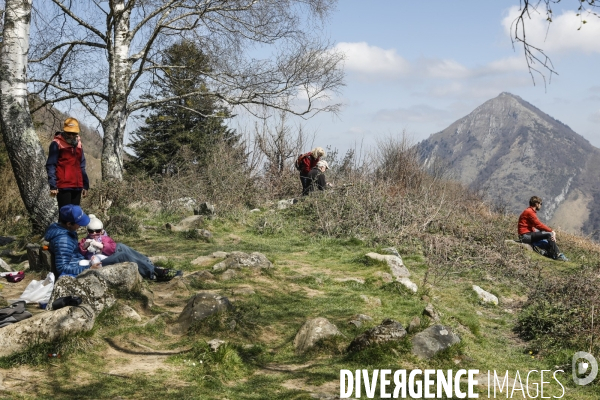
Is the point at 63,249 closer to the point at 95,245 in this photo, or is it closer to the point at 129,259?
the point at 95,245

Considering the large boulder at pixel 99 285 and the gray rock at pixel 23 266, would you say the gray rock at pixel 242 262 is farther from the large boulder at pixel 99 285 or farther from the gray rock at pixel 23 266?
the gray rock at pixel 23 266

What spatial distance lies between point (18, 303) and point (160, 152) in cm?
1950

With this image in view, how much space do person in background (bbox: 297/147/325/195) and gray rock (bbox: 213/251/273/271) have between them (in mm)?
6023

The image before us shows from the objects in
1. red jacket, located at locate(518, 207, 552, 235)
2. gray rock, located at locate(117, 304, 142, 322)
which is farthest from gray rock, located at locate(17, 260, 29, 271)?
red jacket, located at locate(518, 207, 552, 235)

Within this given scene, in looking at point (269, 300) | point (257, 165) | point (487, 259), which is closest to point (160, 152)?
point (257, 165)

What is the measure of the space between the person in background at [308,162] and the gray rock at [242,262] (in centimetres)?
602

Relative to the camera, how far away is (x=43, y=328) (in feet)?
16.2

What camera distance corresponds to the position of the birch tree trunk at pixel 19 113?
30.7 ft

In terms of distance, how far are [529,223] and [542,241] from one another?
483 millimetres

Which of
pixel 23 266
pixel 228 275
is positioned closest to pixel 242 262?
pixel 228 275

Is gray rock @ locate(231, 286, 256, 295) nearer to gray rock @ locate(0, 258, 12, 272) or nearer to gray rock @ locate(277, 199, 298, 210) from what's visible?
gray rock @ locate(0, 258, 12, 272)

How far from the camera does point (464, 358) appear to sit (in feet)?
17.7

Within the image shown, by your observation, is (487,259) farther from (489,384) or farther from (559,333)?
(489,384)

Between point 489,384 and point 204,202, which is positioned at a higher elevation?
point 204,202
